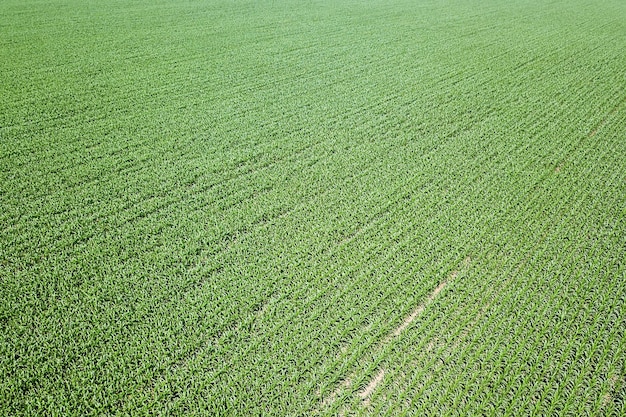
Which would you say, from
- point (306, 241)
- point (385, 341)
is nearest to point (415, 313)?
point (385, 341)

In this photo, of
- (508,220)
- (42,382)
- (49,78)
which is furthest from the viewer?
(49,78)

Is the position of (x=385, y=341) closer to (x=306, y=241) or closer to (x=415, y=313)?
(x=415, y=313)

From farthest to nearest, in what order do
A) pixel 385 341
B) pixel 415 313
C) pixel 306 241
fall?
pixel 306 241 < pixel 415 313 < pixel 385 341

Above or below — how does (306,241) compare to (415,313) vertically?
above

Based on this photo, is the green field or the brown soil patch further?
the brown soil patch

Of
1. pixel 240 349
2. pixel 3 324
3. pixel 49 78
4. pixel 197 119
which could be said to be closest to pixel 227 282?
pixel 240 349

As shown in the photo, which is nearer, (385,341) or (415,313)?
(385,341)

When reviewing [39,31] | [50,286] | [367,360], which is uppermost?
[39,31]

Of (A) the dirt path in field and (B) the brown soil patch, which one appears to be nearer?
(A) the dirt path in field

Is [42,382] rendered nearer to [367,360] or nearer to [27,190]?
[367,360]
